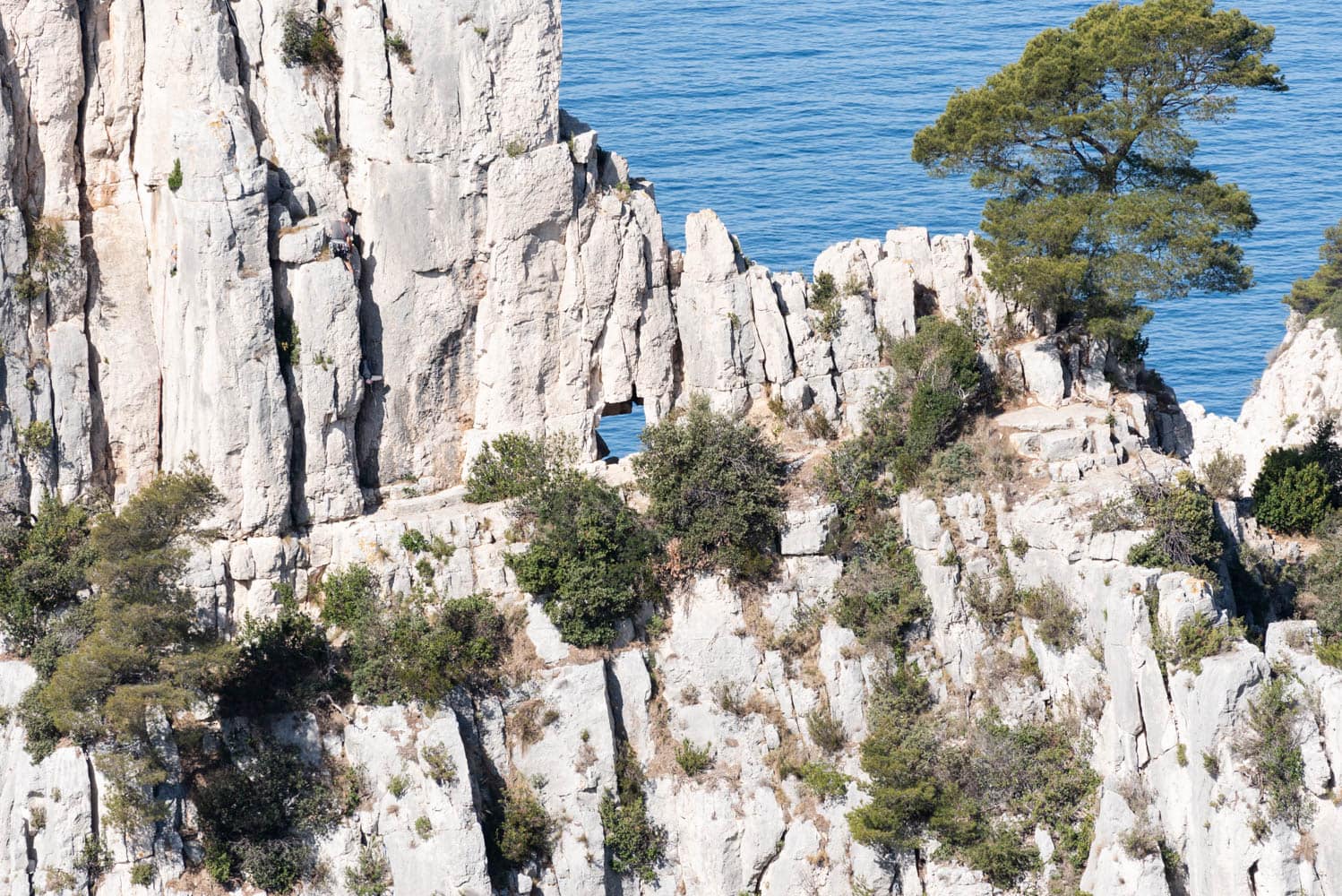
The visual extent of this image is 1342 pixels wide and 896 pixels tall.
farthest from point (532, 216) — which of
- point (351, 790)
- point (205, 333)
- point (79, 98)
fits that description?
point (351, 790)

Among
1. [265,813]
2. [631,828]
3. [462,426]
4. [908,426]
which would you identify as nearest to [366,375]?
[462,426]

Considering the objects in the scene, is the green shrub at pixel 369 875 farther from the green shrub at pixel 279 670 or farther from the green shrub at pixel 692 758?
the green shrub at pixel 692 758

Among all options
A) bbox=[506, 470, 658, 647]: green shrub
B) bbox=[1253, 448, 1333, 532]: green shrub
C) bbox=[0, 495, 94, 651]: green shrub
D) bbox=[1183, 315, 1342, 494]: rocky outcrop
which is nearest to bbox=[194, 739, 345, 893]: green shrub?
bbox=[0, 495, 94, 651]: green shrub

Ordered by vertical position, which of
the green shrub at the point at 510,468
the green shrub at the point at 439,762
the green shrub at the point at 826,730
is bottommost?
the green shrub at the point at 826,730

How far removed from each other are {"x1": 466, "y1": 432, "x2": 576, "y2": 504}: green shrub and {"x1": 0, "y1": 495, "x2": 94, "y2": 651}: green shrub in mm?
10678

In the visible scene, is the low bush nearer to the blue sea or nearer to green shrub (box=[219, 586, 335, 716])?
green shrub (box=[219, 586, 335, 716])

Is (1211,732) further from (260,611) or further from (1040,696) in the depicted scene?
(260,611)

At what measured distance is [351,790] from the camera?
49.6 m

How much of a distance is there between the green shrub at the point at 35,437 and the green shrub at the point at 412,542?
32.4 ft

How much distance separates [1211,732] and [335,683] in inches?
911

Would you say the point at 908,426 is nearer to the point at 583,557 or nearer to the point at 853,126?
the point at 583,557

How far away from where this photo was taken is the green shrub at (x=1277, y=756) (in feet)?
150

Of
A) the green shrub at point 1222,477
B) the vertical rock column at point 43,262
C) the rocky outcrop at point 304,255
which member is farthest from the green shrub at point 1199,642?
the vertical rock column at point 43,262

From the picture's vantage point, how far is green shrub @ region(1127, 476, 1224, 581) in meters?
48.3
